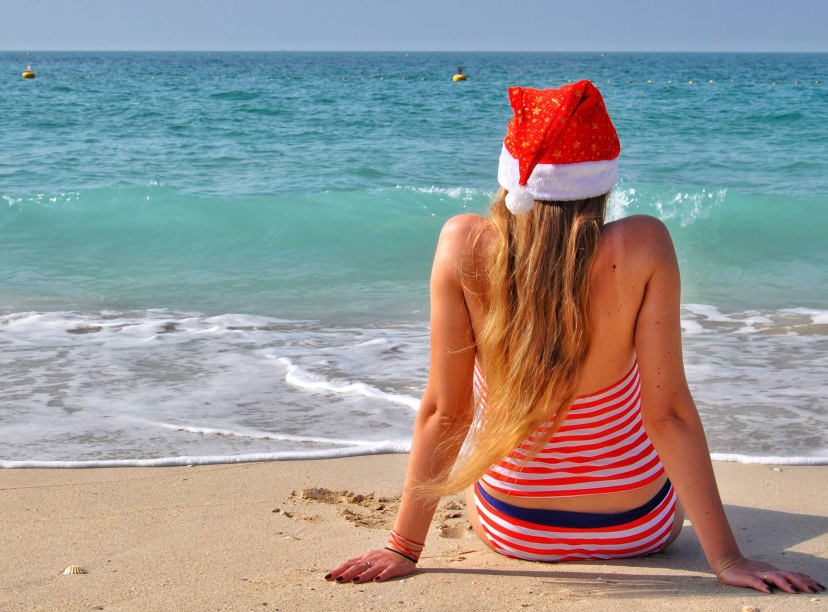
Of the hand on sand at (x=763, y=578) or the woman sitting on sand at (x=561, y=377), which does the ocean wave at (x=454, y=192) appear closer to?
the woman sitting on sand at (x=561, y=377)

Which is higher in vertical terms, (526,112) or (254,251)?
(526,112)

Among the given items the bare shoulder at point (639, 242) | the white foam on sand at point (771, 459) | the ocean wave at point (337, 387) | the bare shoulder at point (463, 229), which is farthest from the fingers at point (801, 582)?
the ocean wave at point (337, 387)

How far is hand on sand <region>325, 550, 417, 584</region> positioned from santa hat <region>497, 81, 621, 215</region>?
0.94 metres

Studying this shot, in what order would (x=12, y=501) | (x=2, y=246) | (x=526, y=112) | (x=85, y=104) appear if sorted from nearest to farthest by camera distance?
1. (x=526, y=112)
2. (x=12, y=501)
3. (x=2, y=246)
4. (x=85, y=104)

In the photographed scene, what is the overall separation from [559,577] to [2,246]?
28.7ft

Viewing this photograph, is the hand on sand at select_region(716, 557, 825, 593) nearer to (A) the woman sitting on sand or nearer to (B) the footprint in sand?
(A) the woman sitting on sand

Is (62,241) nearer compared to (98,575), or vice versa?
(98,575)

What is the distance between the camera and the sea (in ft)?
12.9

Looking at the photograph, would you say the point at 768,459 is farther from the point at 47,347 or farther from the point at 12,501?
the point at 47,347

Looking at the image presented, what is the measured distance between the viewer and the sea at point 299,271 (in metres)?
3.95

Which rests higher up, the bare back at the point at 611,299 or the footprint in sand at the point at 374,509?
the bare back at the point at 611,299

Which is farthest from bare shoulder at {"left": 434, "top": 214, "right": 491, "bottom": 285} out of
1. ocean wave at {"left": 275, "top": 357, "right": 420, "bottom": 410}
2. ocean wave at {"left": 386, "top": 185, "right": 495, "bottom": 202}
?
ocean wave at {"left": 386, "top": 185, "right": 495, "bottom": 202}

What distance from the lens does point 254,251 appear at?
9477mm

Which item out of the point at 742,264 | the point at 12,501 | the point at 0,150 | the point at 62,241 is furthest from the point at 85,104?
the point at 12,501
